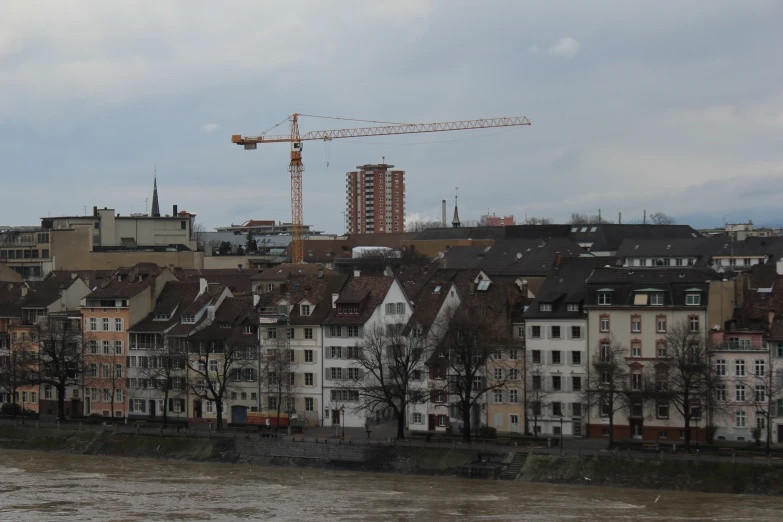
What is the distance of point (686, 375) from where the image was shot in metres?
78.1

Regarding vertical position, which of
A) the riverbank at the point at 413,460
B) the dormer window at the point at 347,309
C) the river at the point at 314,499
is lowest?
the river at the point at 314,499

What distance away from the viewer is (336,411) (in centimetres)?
9444

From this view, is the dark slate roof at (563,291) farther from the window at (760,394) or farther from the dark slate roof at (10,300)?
the dark slate roof at (10,300)

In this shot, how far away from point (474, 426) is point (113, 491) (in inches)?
1013

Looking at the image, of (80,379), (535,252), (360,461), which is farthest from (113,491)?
(535,252)

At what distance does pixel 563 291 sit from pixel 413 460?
16.4 meters

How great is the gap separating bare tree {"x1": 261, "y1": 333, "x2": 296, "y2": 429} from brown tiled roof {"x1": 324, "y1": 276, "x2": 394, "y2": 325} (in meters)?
4.04

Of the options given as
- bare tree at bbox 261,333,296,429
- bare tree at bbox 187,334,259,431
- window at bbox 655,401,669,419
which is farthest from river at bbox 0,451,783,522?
bare tree at bbox 187,334,259,431

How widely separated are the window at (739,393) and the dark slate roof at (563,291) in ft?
37.5

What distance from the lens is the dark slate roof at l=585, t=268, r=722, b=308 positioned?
82.0 metres

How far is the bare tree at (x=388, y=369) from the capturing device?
86188mm

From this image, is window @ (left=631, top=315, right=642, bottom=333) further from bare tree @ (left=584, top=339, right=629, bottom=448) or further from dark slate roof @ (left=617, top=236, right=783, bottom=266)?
dark slate roof @ (left=617, top=236, right=783, bottom=266)

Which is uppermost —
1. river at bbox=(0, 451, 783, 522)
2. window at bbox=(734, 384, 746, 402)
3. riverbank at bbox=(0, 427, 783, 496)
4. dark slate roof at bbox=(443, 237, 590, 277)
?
dark slate roof at bbox=(443, 237, 590, 277)

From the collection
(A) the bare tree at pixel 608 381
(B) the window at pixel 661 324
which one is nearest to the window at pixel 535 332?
(A) the bare tree at pixel 608 381
